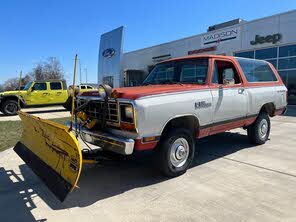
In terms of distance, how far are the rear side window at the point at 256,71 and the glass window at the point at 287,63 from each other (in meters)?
11.1

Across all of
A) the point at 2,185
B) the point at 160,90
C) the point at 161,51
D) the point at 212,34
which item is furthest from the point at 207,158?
the point at 161,51

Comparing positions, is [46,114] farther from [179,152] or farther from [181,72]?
[179,152]

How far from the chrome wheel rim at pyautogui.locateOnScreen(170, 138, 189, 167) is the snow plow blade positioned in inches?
66.0

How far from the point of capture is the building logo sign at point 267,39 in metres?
16.8

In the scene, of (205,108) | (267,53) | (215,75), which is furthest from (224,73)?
(267,53)

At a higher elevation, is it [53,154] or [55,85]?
[55,85]

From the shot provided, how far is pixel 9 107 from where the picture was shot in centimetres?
1508

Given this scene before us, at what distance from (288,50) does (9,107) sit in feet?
56.0

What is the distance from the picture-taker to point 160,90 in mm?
4094

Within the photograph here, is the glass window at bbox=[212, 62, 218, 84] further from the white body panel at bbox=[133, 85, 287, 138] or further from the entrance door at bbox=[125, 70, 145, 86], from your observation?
the entrance door at bbox=[125, 70, 145, 86]

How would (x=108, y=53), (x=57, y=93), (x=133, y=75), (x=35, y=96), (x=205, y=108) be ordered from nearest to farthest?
(x=205, y=108) → (x=35, y=96) → (x=57, y=93) → (x=108, y=53) → (x=133, y=75)

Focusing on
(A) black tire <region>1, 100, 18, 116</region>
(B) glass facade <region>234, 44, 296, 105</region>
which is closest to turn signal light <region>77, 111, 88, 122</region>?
(A) black tire <region>1, 100, 18, 116</region>

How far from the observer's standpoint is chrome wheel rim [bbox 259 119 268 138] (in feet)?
21.2

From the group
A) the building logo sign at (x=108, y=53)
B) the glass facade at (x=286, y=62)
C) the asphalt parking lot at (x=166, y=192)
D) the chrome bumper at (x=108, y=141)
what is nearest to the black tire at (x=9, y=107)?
the asphalt parking lot at (x=166, y=192)
